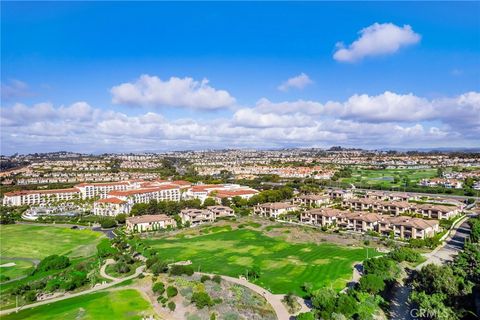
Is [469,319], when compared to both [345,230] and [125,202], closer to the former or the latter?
[345,230]

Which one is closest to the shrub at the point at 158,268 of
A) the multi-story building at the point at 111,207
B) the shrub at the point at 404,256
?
the shrub at the point at 404,256

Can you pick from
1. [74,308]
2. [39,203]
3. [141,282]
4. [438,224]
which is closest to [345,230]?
[438,224]

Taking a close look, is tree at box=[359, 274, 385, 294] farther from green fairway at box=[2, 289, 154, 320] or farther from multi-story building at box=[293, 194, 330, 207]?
multi-story building at box=[293, 194, 330, 207]

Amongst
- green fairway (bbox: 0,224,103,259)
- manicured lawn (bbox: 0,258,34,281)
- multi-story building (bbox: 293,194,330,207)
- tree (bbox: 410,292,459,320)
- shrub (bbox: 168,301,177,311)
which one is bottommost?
green fairway (bbox: 0,224,103,259)

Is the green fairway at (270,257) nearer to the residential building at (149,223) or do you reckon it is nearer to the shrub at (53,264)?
the residential building at (149,223)

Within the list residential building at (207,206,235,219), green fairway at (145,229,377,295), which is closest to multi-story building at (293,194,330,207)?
residential building at (207,206,235,219)

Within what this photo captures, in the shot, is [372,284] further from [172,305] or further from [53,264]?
[53,264]
